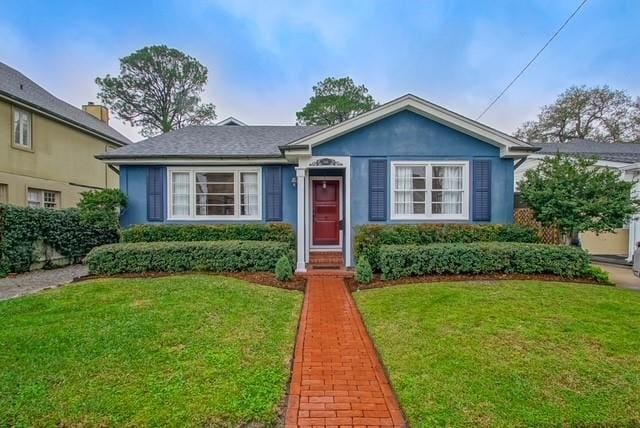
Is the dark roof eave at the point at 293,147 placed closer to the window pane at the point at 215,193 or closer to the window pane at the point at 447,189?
the window pane at the point at 215,193

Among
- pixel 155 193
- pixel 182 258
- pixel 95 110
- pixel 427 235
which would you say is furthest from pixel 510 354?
pixel 95 110

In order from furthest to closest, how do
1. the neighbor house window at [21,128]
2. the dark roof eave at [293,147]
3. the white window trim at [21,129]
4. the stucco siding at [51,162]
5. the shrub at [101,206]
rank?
the neighbor house window at [21,128] → the white window trim at [21,129] → the stucco siding at [51,162] → the shrub at [101,206] → the dark roof eave at [293,147]

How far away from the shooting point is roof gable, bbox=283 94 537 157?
391 inches

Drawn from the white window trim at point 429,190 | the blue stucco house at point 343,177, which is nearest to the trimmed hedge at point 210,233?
the blue stucco house at point 343,177

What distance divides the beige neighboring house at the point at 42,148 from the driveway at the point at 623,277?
19375 millimetres

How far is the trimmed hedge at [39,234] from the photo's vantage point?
986 centimetres

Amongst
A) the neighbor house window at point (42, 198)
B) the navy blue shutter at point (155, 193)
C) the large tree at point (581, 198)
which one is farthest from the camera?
the neighbor house window at point (42, 198)

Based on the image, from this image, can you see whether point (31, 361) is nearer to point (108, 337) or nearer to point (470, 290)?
point (108, 337)

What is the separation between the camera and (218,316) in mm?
5652

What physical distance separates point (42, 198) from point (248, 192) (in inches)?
395

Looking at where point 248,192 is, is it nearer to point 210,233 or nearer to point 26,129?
point 210,233

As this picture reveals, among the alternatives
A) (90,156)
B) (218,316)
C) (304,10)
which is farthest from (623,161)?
(90,156)

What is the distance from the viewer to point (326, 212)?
11.7 meters

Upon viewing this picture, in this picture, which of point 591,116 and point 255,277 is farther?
point 591,116
